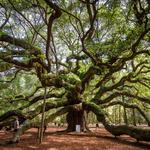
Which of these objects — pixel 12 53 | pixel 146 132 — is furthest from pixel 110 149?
pixel 12 53

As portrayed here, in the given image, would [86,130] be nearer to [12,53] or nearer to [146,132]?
[146,132]

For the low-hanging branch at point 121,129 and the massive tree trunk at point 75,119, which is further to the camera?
the massive tree trunk at point 75,119

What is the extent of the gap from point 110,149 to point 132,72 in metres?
7.72

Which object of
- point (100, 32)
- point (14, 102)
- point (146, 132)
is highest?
point (100, 32)

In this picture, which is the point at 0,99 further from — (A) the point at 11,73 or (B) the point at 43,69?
(B) the point at 43,69

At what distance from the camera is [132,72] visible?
18.0 metres

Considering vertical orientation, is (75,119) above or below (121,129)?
above

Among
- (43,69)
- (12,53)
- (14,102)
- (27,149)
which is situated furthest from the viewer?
(14,102)

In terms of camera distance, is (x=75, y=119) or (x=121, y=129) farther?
(x=75, y=119)

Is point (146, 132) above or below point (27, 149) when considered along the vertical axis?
above

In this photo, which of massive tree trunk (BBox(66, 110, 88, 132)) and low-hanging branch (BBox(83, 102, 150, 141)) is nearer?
low-hanging branch (BBox(83, 102, 150, 141))

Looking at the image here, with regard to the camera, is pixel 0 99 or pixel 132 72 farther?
pixel 0 99

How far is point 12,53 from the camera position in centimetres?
1232

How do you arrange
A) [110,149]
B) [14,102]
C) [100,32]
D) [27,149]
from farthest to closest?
A: [14,102] → [100,32] → [110,149] → [27,149]
